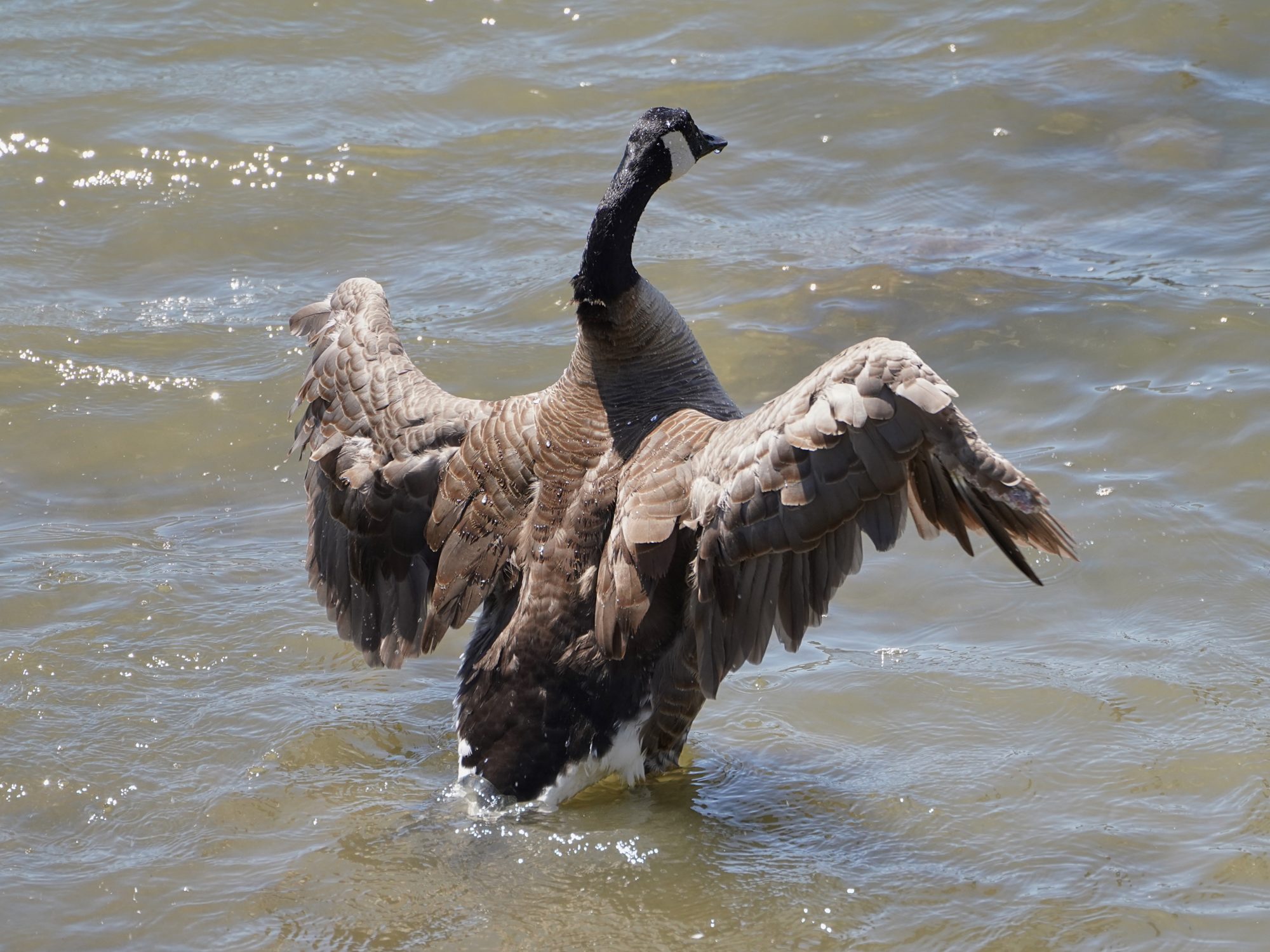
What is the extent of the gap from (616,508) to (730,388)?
3099mm

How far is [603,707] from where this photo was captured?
17.2 feet

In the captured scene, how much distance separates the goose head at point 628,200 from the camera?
5.58m

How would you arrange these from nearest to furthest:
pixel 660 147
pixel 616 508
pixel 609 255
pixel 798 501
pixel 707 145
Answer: pixel 798 501 → pixel 616 508 → pixel 609 255 → pixel 660 147 → pixel 707 145

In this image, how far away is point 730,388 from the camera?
8203mm

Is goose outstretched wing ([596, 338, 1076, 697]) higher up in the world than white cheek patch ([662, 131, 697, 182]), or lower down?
lower down

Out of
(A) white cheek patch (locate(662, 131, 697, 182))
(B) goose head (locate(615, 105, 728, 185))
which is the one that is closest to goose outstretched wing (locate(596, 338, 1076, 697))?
(B) goose head (locate(615, 105, 728, 185))

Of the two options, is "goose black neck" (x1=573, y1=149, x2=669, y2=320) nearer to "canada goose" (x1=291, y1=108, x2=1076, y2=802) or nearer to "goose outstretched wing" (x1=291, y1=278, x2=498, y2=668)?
"canada goose" (x1=291, y1=108, x2=1076, y2=802)

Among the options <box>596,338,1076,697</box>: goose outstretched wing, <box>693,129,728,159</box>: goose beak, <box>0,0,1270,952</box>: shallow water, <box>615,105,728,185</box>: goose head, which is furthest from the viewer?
<box>693,129,728,159</box>: goose beak

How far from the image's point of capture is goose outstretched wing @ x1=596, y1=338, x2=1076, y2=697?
4566 mm

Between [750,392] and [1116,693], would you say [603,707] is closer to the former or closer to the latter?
[1116,693]

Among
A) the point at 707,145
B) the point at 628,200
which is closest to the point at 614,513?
the point at 628,200

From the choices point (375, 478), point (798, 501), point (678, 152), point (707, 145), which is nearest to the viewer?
point (798, 501)

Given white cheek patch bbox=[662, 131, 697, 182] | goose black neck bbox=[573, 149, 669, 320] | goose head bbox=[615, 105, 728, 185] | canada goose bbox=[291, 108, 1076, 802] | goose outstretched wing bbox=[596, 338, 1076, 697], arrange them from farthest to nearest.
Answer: white cheek patch bbox=[662, 131, 697, 182] → goose head bbox=[615, 105, 728, 185] → goose black neck bbox=[573, 149, 669, 320] → canada goose bbox=[291, 108, 1076, 802] → goose outstretched wing bbox=[596, 338, 1076, 697]

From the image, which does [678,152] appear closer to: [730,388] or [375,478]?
[375,478]
